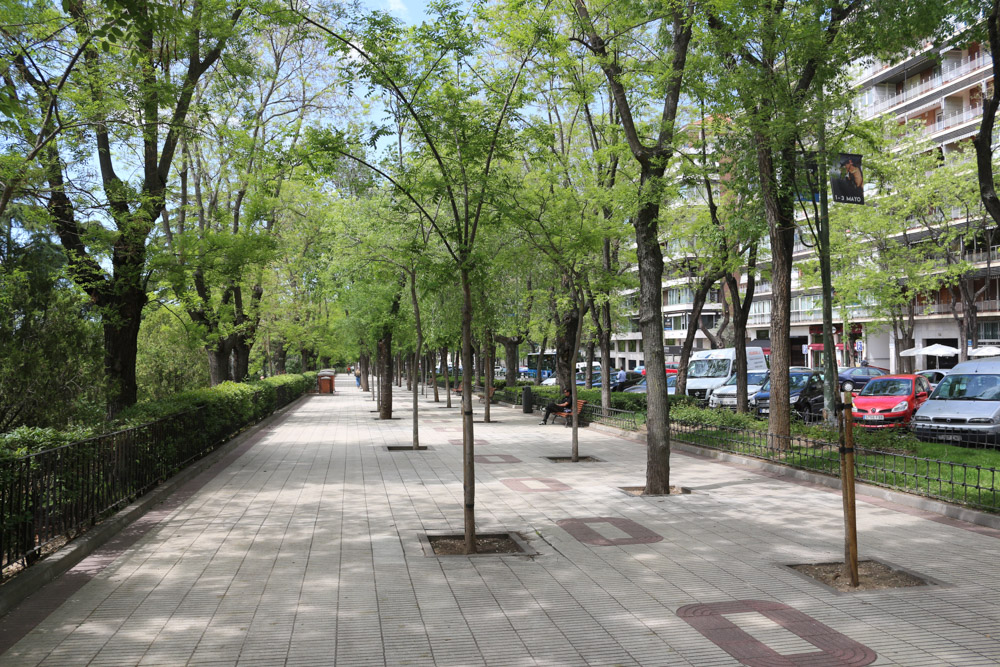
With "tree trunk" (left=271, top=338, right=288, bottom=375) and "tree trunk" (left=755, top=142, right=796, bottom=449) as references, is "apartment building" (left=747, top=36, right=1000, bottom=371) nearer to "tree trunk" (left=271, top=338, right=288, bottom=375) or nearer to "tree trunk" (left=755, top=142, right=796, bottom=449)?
"tree trunk" (left=755, top=142, right=796, bottom=449)

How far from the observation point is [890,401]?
1972cm

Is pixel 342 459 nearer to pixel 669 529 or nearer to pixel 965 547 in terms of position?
pixel 669 529

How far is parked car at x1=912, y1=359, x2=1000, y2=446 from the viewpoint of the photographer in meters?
15.9

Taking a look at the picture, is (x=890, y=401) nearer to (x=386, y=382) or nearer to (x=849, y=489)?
(x=849, y=489)

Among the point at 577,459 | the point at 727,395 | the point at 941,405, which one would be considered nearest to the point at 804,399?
the point at 727,395

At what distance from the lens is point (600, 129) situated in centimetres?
2142

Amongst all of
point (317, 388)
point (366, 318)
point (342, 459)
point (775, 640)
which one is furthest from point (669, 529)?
point (317, 388)

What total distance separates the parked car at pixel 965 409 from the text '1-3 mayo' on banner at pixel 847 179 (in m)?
5.07

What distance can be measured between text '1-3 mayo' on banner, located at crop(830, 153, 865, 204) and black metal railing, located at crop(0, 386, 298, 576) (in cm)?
1259

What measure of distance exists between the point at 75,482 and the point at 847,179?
46.4 feet

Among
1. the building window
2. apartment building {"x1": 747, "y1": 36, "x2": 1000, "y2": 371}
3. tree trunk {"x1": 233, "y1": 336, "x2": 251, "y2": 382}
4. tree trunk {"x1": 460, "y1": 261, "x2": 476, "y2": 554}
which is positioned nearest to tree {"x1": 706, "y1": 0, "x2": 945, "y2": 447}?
tree trunk {"x1": 460, "y1": 261, "x2": 476, "y2": 554}

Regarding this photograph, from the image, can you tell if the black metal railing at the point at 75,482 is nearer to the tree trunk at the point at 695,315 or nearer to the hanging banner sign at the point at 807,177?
the hanging banner sign at the point at 807,177

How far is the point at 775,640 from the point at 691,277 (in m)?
21.6

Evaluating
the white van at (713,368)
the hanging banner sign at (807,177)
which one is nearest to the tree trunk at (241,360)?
the white van at (713,368)
